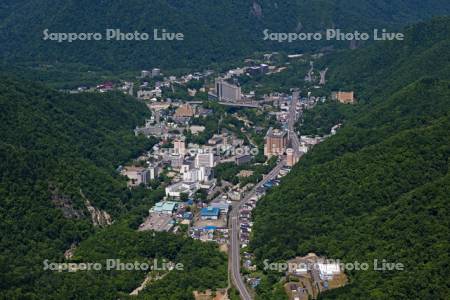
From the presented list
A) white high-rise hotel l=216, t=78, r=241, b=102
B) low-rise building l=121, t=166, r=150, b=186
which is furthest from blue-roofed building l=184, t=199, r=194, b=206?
white high-rise hotel l=216, t=78, r=241, b=102

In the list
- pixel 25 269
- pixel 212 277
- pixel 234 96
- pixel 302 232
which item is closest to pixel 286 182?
pixel 302 232

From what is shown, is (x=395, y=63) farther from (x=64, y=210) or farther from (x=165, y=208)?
(x=64, y=210)

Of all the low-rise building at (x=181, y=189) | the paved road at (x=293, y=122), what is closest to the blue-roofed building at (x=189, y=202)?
the low-rise building at (x=181, y=189)

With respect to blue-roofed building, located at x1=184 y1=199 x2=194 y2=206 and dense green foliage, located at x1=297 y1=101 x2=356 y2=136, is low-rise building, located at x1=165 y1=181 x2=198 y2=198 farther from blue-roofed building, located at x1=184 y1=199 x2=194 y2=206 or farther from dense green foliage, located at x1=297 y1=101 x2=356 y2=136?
dense green foliage, located at x1=297 y1=101 x2=356 y2=136

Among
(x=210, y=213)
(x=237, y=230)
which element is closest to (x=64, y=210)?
(x=210, y=213)

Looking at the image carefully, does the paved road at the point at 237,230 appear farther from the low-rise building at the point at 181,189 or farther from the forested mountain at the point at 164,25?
the forested mountain at the point at 164,25

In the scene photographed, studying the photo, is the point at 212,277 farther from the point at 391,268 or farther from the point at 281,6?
the point at 281,6
